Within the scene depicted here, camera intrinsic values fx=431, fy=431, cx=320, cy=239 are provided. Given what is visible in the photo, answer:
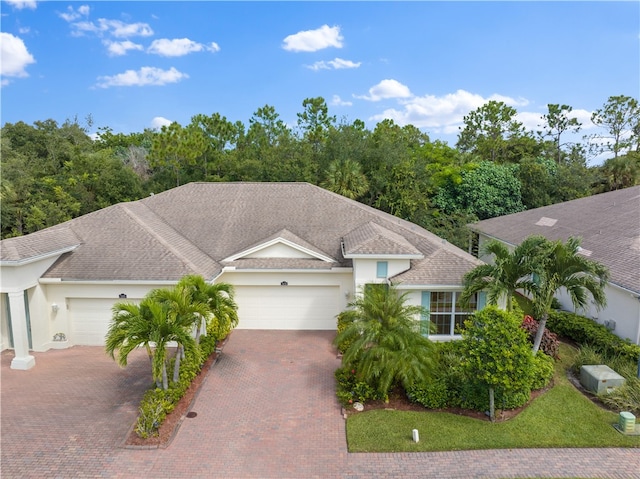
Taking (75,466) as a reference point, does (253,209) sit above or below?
above

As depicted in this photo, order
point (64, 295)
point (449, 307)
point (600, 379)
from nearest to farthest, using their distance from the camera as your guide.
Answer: point (600, 379), point (449, 307), point (64, 295)

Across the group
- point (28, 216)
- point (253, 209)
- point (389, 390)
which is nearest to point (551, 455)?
point (389, 390)

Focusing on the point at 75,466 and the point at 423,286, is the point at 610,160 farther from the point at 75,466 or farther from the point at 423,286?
the point at 75,466

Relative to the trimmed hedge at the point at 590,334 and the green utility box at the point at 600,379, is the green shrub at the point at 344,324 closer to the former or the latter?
the green utility box at the point at 600,379

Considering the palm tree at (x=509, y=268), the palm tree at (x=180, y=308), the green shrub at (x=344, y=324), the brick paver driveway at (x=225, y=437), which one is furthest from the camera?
the green shrub at (x=344, y=324)

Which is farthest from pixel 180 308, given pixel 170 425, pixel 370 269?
pixel 370 269

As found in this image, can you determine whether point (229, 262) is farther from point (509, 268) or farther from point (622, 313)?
point (622, 313)

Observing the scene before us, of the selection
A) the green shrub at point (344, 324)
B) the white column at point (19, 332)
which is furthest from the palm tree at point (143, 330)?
the white column at point (19, 332)
